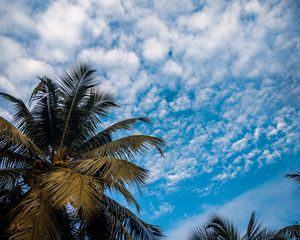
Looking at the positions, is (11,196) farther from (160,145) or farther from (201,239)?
(201,239)

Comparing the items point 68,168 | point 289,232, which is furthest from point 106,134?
point 289,232

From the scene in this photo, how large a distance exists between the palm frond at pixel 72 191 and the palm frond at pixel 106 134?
3.18 metres

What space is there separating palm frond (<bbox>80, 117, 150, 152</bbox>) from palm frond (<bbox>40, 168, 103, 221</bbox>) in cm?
318

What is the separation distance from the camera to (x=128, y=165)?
8508 mm

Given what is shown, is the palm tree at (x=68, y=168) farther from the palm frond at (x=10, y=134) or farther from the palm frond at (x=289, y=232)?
the palm frond at (x=289, y=232)

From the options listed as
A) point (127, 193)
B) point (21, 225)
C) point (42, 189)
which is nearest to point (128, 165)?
point (127, 193)

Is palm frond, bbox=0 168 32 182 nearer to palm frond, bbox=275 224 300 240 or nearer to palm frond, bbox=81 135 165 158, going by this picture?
palm frond, bbox=81 135 165 158

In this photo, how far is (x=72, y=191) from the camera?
7305 millimetres

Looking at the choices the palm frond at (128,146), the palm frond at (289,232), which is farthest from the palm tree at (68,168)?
the palm frond at (289,232)

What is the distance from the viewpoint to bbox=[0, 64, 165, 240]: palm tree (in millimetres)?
7688

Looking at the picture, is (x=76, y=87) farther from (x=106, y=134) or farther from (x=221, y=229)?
(x=221, y=229)

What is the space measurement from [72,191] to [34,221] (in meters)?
1.26

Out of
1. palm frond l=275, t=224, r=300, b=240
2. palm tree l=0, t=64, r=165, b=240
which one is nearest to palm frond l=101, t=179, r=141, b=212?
palm tree l=0, t=64, r=165, b=240

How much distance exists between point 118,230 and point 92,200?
256 cm
